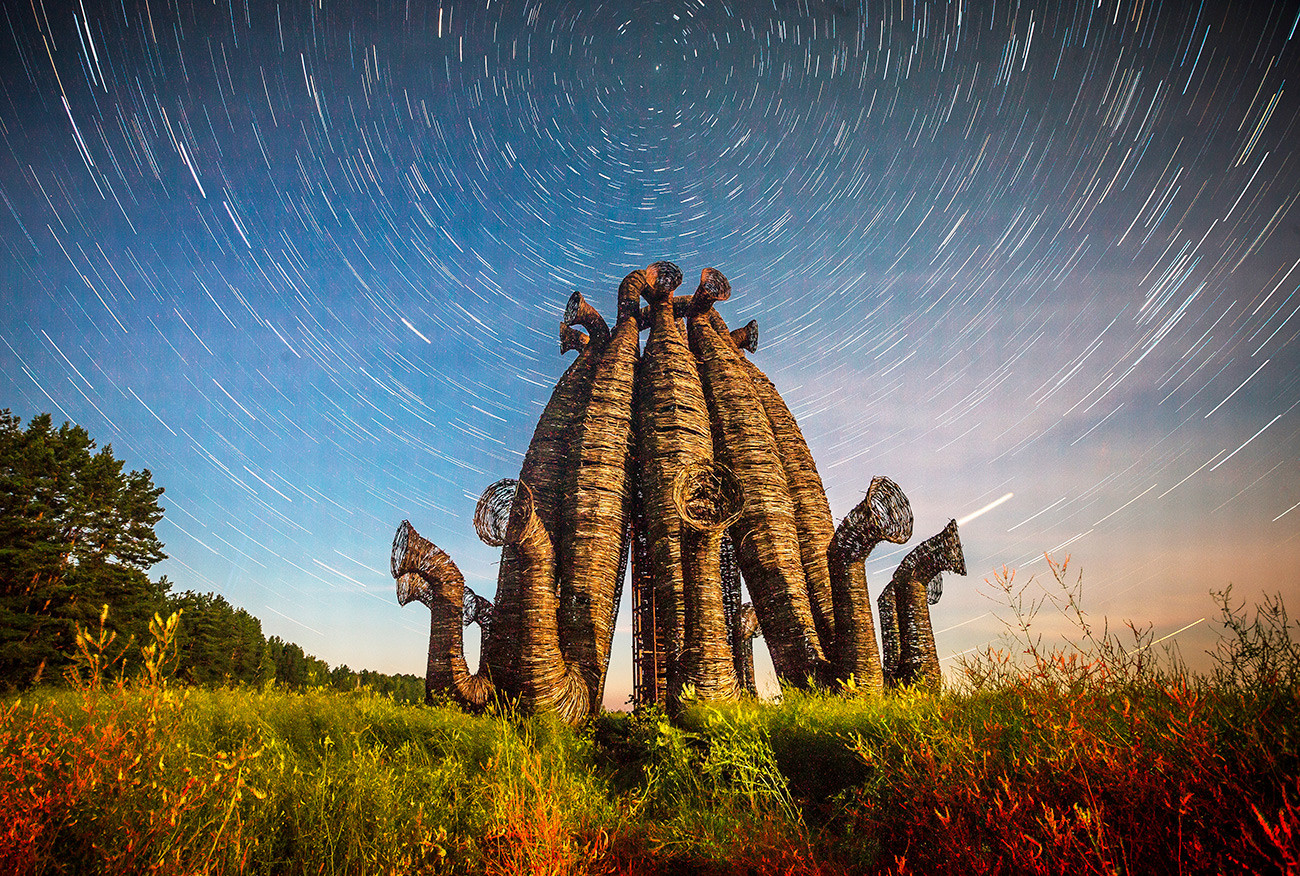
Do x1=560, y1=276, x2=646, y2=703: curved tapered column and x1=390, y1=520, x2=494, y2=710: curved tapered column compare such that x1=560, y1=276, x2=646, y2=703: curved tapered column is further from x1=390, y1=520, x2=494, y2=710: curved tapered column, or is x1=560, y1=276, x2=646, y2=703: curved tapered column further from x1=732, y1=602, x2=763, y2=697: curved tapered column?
x1=732, y1=602, x2=763, y2=697: curved tapered column

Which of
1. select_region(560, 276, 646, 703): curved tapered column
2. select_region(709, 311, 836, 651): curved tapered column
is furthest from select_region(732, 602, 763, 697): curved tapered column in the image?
select_region(560, 276, 646, 703): curved tapered column

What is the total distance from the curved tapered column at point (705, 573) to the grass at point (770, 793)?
2.25m

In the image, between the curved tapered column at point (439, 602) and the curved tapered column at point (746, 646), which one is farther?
the curved tapered column at point (746, 646)

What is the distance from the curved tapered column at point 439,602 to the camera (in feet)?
26.3

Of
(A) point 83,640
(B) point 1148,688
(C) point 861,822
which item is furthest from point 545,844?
(B) point 1148,688

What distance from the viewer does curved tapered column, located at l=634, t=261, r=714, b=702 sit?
28.1ft

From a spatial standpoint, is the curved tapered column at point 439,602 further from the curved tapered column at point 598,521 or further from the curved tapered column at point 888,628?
the curved tapered column at point 888,628

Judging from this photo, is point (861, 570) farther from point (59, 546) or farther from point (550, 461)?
point (59, 546)

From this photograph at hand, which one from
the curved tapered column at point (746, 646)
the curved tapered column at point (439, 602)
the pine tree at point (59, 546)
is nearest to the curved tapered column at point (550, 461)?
the curved tapered column at point (439, 602)

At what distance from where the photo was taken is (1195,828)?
7.30 feet

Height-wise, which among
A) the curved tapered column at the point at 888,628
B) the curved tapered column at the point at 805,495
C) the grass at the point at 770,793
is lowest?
the grass at the point at 770,793

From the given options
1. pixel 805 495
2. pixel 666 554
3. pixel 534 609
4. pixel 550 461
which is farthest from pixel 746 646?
pixel 534 609

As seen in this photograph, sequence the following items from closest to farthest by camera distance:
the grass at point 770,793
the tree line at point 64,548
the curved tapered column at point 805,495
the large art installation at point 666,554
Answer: the grass at point 770,793 < the large art installation at point 666,554 < the curved tapered column at point 805,495 < the tree line at point 64,548

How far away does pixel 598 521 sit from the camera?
30.6 ft
